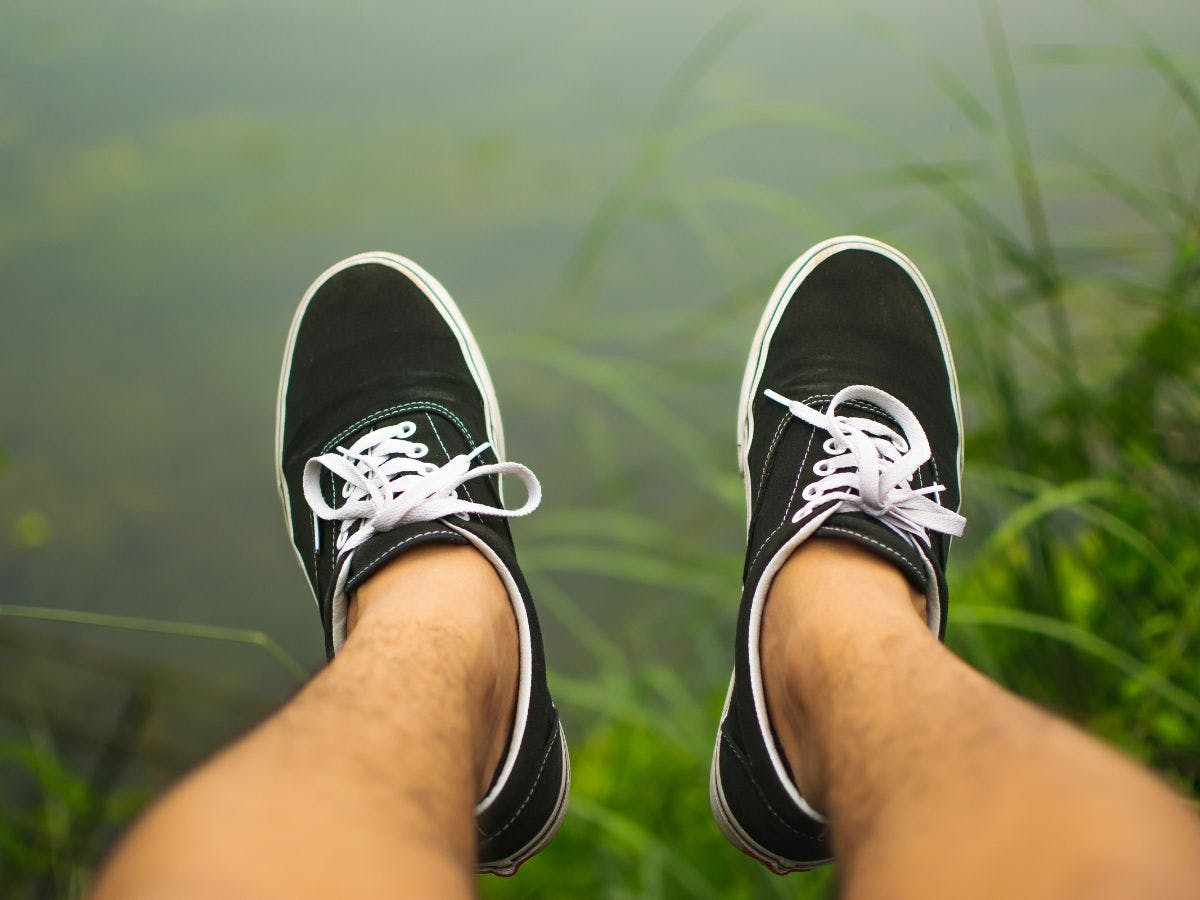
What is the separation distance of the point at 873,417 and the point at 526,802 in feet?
1.89

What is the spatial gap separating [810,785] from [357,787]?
1.16 ft

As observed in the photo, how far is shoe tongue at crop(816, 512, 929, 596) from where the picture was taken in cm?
86

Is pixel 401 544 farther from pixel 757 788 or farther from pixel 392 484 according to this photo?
pixel 757 788

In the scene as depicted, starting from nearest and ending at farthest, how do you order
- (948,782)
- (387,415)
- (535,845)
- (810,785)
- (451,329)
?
(948,782) < (810,785) < (535,845) < (387,415) < (451,329)

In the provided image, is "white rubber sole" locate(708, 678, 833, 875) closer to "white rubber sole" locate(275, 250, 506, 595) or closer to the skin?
the skin

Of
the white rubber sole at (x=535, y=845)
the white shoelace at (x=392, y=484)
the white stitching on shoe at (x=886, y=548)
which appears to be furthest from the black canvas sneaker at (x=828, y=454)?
the white shoelace at (x=392, y=484)

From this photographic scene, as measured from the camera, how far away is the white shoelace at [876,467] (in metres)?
0.92

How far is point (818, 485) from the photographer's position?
958 mm

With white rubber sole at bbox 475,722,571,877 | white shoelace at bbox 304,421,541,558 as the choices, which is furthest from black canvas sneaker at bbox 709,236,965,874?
white shoelace at bbox 304,421,541,558

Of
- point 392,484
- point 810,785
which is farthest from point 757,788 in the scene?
point 392,484

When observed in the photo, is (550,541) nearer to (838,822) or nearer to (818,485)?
(818,485)

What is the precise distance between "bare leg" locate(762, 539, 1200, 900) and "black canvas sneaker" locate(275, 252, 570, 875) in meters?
0.23

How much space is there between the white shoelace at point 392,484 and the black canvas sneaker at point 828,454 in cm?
26

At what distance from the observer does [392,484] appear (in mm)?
988
